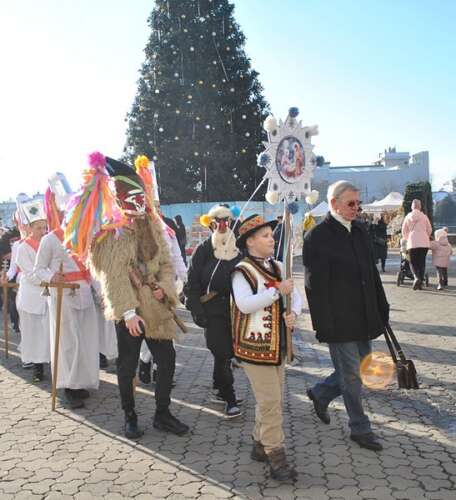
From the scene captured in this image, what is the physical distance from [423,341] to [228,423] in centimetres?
400

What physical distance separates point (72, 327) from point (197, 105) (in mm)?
17854

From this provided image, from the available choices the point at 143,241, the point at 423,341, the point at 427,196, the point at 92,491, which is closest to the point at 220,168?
the point at 427,196

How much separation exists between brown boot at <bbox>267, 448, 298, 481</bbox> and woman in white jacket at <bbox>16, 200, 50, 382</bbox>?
3.74 meters

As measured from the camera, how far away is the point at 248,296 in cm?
367

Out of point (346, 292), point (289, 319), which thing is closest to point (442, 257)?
point (346, 292)

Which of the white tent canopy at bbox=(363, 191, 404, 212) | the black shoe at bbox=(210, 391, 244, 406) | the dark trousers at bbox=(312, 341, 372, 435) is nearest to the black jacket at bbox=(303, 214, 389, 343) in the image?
the dark trousers at bbox=(312, 341, 372, 435)

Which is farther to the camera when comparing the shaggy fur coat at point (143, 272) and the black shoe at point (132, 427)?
the black shoe at point (132, 427)

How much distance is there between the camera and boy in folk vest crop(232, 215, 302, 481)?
11.9ft

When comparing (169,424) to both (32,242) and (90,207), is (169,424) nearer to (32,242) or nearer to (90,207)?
(90,207)

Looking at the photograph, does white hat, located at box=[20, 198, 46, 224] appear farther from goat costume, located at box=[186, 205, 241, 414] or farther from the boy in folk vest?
the boy in folk vest

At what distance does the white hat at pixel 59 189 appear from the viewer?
5.88m

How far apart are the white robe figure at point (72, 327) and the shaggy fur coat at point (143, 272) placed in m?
1.14

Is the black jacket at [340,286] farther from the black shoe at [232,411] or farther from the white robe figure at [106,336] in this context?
the white robe figure at [106,336]

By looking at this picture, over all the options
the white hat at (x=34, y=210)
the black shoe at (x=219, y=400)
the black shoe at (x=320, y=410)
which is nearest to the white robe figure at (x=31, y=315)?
the white hat at (x=34, y=210)
